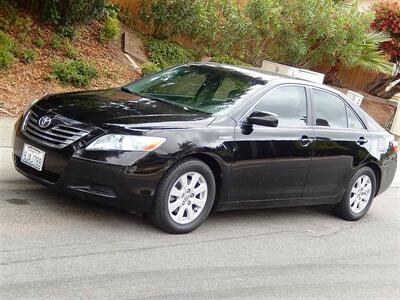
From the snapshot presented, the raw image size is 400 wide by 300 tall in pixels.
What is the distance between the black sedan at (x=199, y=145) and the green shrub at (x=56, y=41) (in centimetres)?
479

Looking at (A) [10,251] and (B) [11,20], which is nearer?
(A) [10,251]

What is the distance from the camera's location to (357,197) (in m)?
7.83

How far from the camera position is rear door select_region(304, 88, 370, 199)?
698cm

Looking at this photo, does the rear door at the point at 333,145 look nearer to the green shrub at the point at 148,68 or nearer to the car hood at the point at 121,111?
the car hood at the point at 121,111

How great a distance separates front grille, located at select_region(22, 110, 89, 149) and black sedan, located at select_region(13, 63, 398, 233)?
12 millimetres

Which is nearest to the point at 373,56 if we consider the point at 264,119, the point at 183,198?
the point at 264,119

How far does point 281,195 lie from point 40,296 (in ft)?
10.2

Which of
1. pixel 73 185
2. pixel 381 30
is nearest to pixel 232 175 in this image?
pixel 73 185

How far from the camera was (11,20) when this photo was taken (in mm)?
11336

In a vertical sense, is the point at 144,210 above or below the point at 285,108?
below

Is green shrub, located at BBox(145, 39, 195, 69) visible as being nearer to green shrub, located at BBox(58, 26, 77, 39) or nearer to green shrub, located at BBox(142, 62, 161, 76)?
green shrub, located at BBox(142, 62, 161, 76)

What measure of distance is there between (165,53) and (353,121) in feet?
21.1

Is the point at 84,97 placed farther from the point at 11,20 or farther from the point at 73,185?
the point at 11,20

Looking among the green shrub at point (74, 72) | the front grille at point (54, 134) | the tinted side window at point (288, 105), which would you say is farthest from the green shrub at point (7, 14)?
the tinted side window at point (288, 105)
